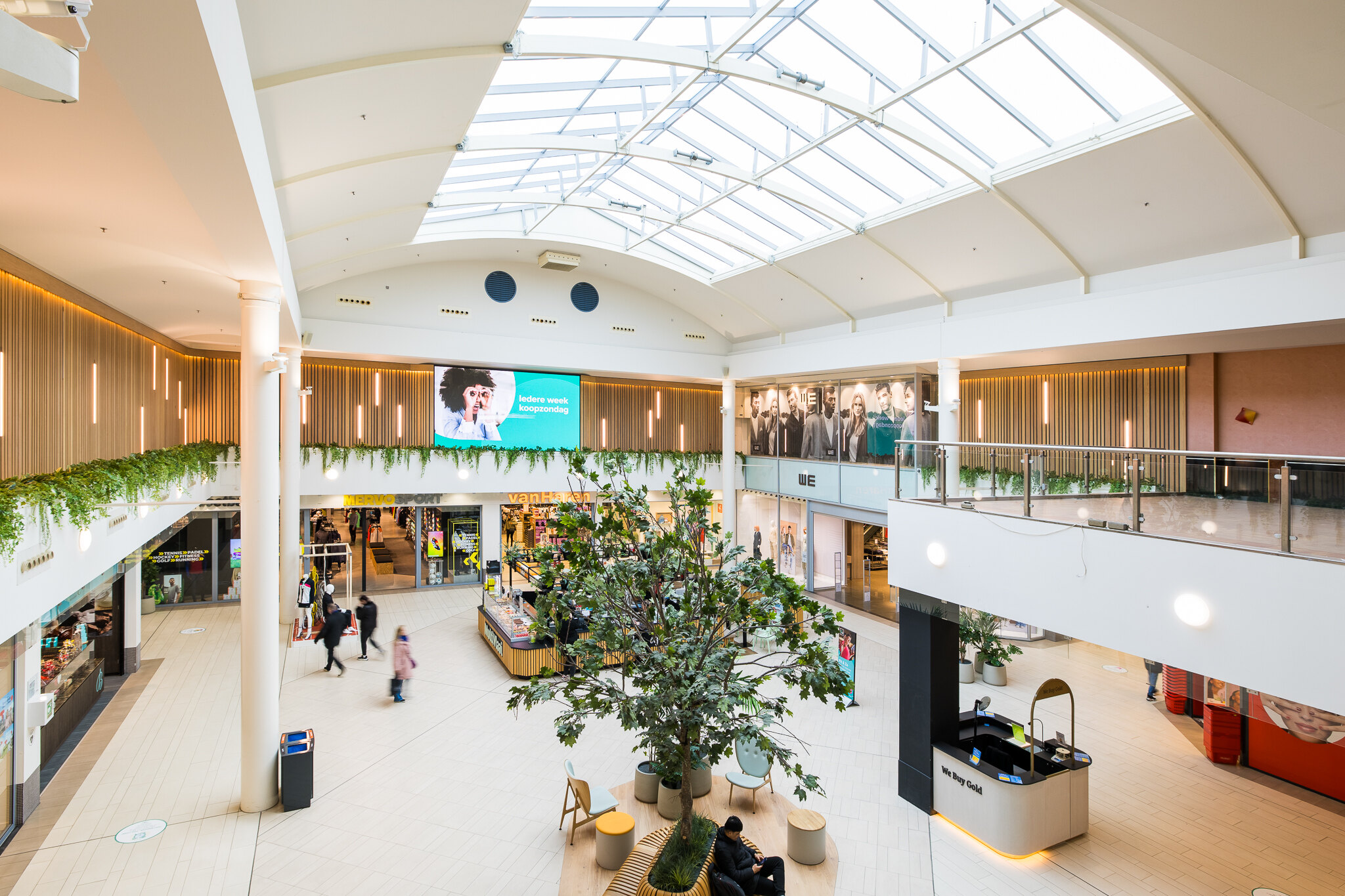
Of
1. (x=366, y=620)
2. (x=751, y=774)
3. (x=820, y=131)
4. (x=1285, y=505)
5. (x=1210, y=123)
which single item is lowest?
(x=751, y=774)

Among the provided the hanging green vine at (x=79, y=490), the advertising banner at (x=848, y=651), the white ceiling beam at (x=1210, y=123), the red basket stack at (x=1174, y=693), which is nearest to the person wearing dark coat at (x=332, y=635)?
the hanging green vine at (x=79, y=490)

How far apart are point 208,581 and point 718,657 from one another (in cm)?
1647

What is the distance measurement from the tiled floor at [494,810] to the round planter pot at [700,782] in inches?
45.2

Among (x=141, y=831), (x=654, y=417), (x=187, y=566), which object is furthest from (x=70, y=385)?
(x=654, y=417)

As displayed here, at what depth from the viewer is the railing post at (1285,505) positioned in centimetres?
516

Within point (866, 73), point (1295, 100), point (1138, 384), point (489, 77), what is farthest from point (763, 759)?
point (1138, 384)

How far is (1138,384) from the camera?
542 inches

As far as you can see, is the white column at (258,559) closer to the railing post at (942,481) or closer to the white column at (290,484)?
the railing post at (942,481)

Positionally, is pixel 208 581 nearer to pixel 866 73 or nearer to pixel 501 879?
pixel 501 879

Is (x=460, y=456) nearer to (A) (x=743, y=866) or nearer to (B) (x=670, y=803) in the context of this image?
(B) (x=670, y=803)

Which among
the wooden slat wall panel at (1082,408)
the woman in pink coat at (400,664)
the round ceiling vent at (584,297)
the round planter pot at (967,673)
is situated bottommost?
the round planter pot at (967,673)

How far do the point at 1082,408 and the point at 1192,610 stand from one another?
10.7 metres

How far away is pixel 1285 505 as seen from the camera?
5.23m

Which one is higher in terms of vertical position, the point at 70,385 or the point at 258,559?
the point at 70,385
